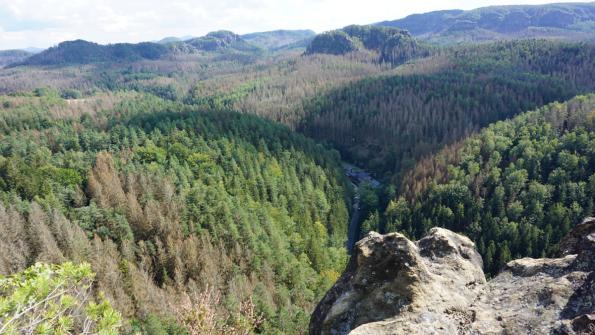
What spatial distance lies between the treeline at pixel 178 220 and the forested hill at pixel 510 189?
89.3 feet

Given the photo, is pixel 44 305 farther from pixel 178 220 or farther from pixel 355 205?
pixel 355 205

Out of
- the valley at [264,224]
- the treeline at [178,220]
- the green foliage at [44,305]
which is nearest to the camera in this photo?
the green foliage at [44,305]

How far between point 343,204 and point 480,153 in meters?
56.8

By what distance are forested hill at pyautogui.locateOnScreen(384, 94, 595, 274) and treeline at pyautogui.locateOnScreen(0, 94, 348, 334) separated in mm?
27206

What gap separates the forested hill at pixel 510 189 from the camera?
94519mm

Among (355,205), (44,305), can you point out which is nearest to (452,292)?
(44,305)

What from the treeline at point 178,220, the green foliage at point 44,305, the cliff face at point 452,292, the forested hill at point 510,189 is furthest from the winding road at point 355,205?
the green foliage at point 44,305

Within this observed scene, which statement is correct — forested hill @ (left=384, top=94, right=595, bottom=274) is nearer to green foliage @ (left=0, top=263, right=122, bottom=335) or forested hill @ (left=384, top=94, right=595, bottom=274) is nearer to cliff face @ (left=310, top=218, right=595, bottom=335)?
cliff face @ (left=310, top=218, right=595, bottom=335)

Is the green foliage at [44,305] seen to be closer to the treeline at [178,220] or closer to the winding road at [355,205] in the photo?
the treeline at [178,220]

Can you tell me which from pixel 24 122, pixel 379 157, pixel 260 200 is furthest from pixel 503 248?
pixel 24 122

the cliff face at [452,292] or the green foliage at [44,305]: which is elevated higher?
the green foliage at [44,305]

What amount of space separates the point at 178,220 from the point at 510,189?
9394 centimetres

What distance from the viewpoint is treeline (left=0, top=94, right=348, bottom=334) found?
60562mm

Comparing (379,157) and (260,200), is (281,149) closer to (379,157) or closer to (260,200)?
(260,200)
